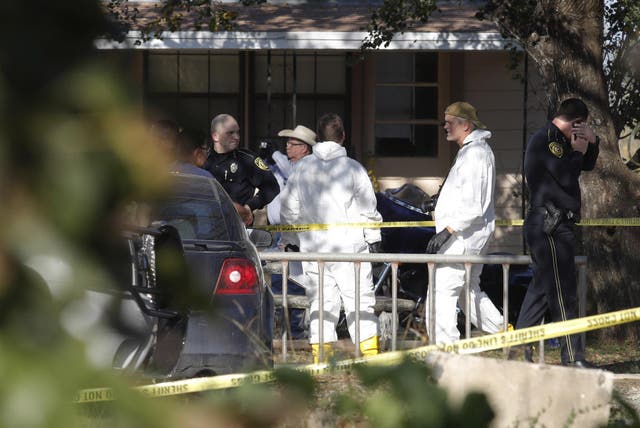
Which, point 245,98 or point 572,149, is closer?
point 572,149

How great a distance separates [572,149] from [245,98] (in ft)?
25.4

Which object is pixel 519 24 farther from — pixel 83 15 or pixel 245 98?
pixel 83 15

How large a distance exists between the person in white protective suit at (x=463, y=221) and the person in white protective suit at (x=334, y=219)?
0.50 meters

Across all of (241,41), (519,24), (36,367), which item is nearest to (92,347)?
(36,367)

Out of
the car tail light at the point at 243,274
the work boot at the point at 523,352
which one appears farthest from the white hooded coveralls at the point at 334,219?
the car tail light at the point at 243,274

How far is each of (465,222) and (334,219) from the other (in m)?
0.96

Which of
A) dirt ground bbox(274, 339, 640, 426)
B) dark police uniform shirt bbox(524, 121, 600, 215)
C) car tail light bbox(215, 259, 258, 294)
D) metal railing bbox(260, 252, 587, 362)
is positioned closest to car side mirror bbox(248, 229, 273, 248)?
metal railing bbox(260, 252, 587, 362)

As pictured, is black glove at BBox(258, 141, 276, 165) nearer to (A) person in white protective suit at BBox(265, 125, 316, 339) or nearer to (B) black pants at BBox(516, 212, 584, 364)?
(A) person in white protective suit at BBox(265, 125, 316, 339)

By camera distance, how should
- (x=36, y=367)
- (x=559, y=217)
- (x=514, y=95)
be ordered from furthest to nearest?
(x=514, y=95) < (x=559, y=217) < (x=36, y=367)

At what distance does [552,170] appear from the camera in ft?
24.2

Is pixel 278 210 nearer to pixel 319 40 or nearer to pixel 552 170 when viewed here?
pixel 552 170

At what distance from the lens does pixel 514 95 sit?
14.5 m

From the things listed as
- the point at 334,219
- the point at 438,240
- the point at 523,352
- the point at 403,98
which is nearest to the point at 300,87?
the point at 403,98

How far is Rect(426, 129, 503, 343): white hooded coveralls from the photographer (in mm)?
8008
